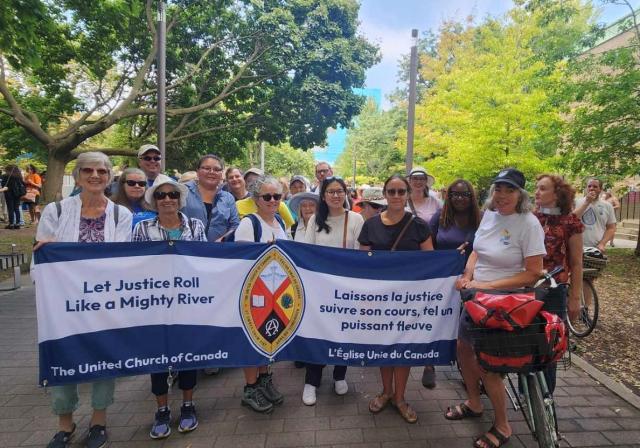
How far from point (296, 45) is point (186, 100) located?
457cm

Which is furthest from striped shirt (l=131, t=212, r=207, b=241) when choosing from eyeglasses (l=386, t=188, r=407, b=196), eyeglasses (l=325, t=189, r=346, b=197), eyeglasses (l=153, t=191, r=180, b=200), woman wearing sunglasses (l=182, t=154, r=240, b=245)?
eyeglasses (l=386, t=188, r=407, b=196)

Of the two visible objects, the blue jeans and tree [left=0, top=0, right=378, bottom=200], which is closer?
the blue jeans

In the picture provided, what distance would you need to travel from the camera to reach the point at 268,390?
11.8 feet

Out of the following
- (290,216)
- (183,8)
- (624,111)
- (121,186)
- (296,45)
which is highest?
(183,8)

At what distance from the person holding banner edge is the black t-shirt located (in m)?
0.49

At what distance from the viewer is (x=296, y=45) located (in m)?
13.8

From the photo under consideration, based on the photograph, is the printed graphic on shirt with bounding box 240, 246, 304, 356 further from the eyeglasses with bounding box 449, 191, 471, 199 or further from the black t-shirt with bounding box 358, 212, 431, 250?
the eyeglasses with bounding box 449, 191, 471, 199

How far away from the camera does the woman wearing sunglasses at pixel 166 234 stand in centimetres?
312

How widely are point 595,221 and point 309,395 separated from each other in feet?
16.9

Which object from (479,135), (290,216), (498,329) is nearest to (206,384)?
(290,216)

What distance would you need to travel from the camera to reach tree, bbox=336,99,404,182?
37625 mm

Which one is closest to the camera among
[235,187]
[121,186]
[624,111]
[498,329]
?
[498,329]

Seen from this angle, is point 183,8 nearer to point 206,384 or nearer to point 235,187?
point 235,187

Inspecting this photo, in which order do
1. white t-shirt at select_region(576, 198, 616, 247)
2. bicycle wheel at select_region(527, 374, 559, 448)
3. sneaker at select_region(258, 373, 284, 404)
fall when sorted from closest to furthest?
bicycle wheel at select_region(527, 374, 559, 448) < sneaker at select_region(258, 373, 284, 404) < white t-shirt at select_region(576, 198, 616, 247)
